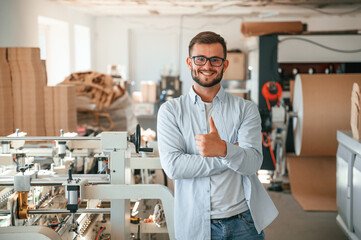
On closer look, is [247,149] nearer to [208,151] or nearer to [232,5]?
[208,151]

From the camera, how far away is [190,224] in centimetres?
186

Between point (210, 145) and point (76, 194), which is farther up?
point (210, 145)

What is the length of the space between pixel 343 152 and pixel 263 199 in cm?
193

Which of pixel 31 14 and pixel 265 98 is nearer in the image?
pixel 265 98

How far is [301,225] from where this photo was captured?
4133 mm

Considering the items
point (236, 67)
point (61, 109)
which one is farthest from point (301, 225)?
point (236, 67)

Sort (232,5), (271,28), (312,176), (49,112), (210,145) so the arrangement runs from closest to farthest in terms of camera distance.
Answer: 1. (210,145)
2. (49,112)
3. (312,176)
4. (271,28)
5. (232,5)

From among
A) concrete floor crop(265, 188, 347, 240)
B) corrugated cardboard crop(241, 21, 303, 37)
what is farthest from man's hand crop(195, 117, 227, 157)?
corrugated cardboard crop(241, 21, 303, 37)

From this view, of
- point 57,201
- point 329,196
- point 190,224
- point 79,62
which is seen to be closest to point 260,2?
point 329,196

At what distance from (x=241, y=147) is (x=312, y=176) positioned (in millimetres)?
3668

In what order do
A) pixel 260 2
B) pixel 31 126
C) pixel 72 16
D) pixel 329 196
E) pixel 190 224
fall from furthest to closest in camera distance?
pixel 72 16 → pixel 260 2 → pixel 329 196 → pixel 31 126 → pixel 190 224

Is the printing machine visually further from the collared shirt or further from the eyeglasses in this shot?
the eyeglasses

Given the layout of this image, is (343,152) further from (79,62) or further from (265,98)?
(79,62)

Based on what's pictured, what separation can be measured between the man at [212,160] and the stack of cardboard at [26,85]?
173 cm
